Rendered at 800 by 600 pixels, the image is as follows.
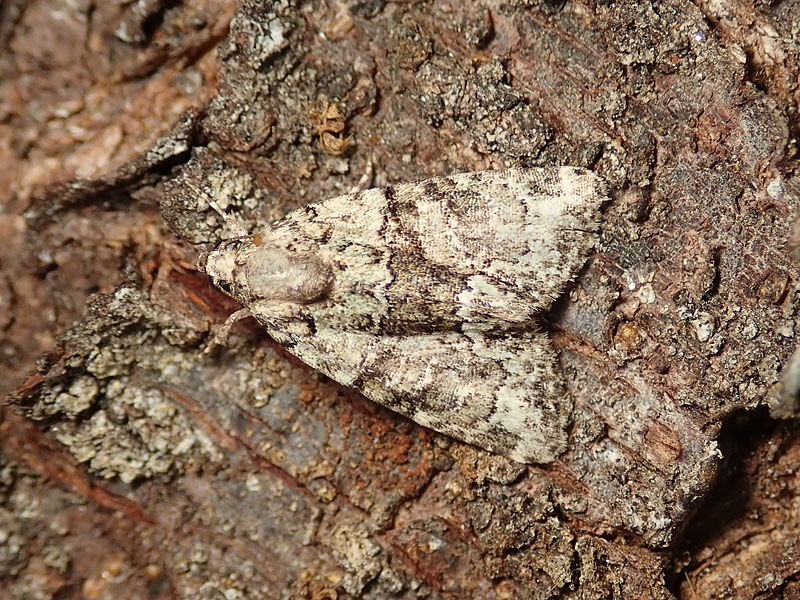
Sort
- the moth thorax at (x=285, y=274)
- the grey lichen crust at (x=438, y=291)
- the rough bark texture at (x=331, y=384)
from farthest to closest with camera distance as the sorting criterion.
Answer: the moth thorax at (x=285, y=274) < the grey lichen crust at (x=438, y=291) < the rough bark texture at (x=331, y=384)

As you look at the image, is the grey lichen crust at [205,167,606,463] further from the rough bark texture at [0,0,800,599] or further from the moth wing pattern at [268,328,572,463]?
the rough bark texture at [0,0,800,599]

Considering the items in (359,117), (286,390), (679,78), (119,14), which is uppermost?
(679,78)

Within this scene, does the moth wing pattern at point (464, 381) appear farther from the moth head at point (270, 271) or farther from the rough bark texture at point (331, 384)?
the moth head at point (270, 271)

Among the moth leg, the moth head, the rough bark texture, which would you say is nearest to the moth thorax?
the moth head

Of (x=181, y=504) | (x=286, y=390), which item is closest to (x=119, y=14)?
(x=286, y=390)

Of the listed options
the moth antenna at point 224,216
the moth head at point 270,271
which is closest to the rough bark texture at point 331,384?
the moth antenna at point 224,216

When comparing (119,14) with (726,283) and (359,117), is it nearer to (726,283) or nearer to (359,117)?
(359,117)
